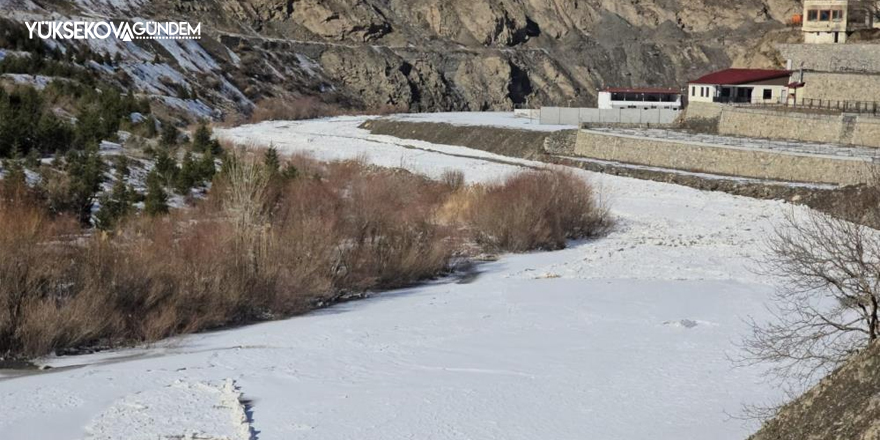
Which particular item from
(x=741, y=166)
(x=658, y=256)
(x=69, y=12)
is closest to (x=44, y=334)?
(x=658, y=256)

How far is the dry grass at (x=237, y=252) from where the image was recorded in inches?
813

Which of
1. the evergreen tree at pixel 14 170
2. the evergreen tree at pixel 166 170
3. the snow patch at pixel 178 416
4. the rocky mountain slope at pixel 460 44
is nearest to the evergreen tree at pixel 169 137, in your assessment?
the evergreen tree at pixel 166 170

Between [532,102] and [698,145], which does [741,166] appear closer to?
[698,145]

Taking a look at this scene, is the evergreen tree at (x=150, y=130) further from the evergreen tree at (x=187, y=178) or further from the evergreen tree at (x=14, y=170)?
the evergreen tree at (x=14, y=170)

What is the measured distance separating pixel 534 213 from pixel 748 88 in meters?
31.4

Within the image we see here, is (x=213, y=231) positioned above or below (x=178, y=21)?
below

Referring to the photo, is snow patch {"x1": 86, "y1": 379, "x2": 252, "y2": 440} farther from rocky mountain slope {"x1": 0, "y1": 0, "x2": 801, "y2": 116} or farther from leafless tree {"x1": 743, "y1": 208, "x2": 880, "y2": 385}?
rocky mountain slope {"x1": 0, "y1": 0, "x2": 801, "y2": 116}

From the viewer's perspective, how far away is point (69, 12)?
280ft

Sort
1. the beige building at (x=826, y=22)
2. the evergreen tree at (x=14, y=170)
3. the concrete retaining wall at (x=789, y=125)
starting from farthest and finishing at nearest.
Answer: the beige building at (x=826, y=22) → the concrete retaining wall at (x=789, y=125) → the evergreen tree at (x=14, y=170)

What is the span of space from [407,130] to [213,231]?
4693 centimetres

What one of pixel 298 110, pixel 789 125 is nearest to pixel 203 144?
pixel 789 125

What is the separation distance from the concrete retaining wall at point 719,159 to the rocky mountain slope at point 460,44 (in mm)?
41015

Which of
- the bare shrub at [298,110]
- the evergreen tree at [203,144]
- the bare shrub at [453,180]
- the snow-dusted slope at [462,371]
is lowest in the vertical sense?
the snow-dusted slope at [462,371]

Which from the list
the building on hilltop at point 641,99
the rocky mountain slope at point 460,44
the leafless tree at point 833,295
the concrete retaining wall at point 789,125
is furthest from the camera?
the rocky mountain slope at point 460,44
